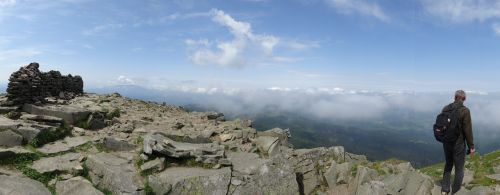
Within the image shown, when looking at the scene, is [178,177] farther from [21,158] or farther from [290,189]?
[21,158]

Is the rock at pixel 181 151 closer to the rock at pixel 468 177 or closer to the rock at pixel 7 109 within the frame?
the rock at pixel 7 109

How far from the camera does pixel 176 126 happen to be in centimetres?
3078

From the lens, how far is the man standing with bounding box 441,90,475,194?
56.2ft

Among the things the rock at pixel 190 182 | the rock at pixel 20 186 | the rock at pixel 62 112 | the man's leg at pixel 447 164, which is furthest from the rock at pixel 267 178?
the rock at pixel 62 112

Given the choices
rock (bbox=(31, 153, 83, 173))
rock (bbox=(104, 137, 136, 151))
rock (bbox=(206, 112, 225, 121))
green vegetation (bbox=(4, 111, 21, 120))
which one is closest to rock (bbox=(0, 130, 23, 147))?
rock (bbox=(31, 153, 83, 173))

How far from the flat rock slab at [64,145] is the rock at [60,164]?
1.02 m

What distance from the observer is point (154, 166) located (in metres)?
19.4

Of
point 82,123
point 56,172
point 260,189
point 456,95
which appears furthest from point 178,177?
point 456,95

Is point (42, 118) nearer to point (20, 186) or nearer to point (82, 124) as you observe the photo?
point (82, 124)

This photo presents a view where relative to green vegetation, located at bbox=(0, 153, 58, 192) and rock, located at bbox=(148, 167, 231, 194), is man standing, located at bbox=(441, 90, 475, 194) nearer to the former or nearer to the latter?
rock, located at bbox=(148, 167, 231, 194)

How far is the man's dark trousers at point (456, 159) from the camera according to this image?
698 inches

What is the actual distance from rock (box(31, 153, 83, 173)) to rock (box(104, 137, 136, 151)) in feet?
9.16

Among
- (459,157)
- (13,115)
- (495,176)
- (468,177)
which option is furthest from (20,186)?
(495,176)

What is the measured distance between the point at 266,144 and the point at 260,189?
7541mm
